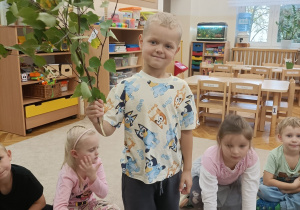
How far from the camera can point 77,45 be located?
2.31ft

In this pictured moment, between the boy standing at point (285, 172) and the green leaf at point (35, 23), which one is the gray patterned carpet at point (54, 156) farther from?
the green leaf at point (35, 23)

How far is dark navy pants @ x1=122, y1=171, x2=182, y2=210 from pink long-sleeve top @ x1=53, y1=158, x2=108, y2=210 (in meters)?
0.38

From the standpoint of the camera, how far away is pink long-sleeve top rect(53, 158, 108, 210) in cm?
146

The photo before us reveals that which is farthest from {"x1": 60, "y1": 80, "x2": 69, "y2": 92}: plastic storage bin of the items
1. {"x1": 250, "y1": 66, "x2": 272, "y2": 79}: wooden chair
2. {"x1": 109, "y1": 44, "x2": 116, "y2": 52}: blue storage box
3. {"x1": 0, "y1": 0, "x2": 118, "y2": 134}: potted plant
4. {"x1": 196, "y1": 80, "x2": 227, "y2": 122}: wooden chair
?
{"x1": 0, "y1": 0, "x2": 118, "y2": 134}: potted plant

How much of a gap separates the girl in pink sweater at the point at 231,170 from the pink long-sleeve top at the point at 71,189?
60 centimetres

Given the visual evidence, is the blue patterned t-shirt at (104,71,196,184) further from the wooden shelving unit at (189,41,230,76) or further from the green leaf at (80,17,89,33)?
the wooden shelving unit at (189,41,230,76)

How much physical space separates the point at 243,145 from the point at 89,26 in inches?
46.2

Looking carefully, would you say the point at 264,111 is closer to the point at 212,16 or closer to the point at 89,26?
the point at 89,26

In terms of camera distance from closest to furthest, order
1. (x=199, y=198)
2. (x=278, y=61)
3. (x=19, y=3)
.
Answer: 1. (x=19, y=3)
2. (x=199, y=198)
3. (x=278, y=61)

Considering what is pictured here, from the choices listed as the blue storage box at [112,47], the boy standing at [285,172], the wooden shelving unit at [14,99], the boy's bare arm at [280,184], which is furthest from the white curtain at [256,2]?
the boy's bare arm at [280,184]

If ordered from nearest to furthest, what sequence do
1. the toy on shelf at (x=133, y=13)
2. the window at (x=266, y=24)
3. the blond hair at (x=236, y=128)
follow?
the blond hair at (x=236, y=128)
the toy on shelf at (x=133, y=13)
the window at (x=266, y=24)

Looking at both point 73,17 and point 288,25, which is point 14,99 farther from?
point 288,25

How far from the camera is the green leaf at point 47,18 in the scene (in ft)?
1.96

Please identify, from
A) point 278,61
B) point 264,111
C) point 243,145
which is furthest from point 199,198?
point 278,61
